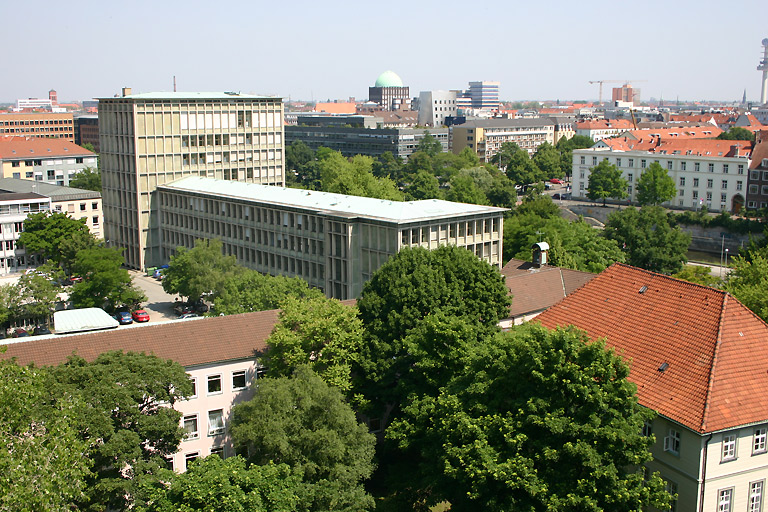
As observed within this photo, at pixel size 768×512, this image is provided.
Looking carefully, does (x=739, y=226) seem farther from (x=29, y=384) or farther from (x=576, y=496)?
(x=29, y=384)

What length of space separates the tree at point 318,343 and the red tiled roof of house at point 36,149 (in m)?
111

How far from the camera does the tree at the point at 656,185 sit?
416ft

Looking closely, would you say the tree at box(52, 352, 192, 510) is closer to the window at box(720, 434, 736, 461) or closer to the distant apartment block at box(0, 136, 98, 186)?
the window at box(720, 434, 736, 461)

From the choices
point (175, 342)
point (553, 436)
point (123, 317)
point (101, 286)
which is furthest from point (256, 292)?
point (553, 436)

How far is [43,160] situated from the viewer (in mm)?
143500

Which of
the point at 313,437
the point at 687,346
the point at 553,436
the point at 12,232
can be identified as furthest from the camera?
the point at 12,232

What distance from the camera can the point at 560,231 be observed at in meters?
83.2

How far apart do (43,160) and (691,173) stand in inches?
4278

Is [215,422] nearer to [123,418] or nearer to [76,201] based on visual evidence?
[123,418]

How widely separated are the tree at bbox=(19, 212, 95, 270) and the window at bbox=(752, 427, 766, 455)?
73.5 m

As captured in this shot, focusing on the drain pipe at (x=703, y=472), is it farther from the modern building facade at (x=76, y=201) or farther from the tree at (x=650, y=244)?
the modern building facade at (x=76, y=201)

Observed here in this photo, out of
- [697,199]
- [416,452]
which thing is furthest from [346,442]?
[697,199]

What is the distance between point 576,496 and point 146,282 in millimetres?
73013

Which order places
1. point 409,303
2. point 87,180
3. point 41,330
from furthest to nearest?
point 87,180, point 41,330, point 409,303
